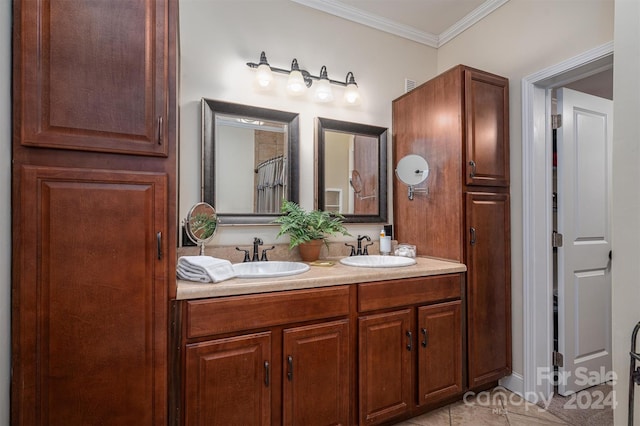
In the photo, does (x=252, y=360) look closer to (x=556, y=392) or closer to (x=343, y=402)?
(x=343, y=402)

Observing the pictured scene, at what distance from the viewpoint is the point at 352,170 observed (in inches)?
94.8

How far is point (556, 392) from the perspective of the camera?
7.15 feet

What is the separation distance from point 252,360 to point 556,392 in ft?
7.05

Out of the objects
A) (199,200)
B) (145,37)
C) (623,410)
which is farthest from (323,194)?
(623,410)

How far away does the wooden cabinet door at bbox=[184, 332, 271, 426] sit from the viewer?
1.30m

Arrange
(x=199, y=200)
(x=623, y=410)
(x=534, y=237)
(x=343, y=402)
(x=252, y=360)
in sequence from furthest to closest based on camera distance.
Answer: (x=534, y=237), (x=199, y=200), (x=343, y=402), (x=252, y=360), (x=623, y=410)

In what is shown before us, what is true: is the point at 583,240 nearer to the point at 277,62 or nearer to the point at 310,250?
the point at 310,250

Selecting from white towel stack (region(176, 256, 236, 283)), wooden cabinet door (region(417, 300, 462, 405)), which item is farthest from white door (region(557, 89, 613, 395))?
white towel stack (region(176, 256, 236, 283))

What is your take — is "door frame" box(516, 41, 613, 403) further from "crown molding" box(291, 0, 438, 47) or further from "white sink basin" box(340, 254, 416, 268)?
"crown molding" box(291, 0, 438, 47)

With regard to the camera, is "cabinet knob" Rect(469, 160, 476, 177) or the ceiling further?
the ceiling

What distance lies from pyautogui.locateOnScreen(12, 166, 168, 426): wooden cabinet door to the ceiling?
1908 millimetres

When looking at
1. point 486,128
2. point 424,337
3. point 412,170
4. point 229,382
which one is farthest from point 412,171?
point 229,382

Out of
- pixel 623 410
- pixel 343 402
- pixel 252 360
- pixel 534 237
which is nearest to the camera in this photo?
pixel 623 410

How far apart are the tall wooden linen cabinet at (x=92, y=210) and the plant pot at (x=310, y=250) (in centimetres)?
91
